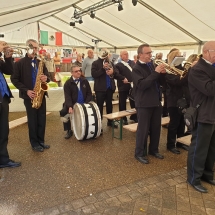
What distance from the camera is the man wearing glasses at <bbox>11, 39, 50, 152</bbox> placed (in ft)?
12.5

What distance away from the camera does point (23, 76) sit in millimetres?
3910

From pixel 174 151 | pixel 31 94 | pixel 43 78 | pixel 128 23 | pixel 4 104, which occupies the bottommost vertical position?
pixel 174 151

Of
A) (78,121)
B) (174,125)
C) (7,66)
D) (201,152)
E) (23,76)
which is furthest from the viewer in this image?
(78,121)

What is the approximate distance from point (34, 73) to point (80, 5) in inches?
274

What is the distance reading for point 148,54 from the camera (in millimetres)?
3447

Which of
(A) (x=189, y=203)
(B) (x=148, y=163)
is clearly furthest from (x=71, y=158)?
(A) (x=189, y=203)

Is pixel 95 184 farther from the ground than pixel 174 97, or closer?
closer

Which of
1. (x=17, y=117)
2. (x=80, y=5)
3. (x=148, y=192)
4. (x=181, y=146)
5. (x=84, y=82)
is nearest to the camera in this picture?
(x=148, y=192)

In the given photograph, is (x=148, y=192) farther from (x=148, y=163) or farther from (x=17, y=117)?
(x=17, y=117)

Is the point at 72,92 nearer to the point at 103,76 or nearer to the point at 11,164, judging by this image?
the point at 103,76

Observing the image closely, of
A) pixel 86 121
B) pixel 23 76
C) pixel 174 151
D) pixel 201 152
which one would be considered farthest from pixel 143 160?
pixel 23 76

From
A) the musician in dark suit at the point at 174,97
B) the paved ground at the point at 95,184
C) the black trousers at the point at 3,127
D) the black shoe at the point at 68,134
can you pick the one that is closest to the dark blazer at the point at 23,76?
the black trousers at the point at 3,127

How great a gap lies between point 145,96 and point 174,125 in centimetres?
93

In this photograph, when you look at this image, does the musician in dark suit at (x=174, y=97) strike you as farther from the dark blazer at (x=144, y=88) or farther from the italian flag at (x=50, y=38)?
the italian flag at (x=50, y=38)
